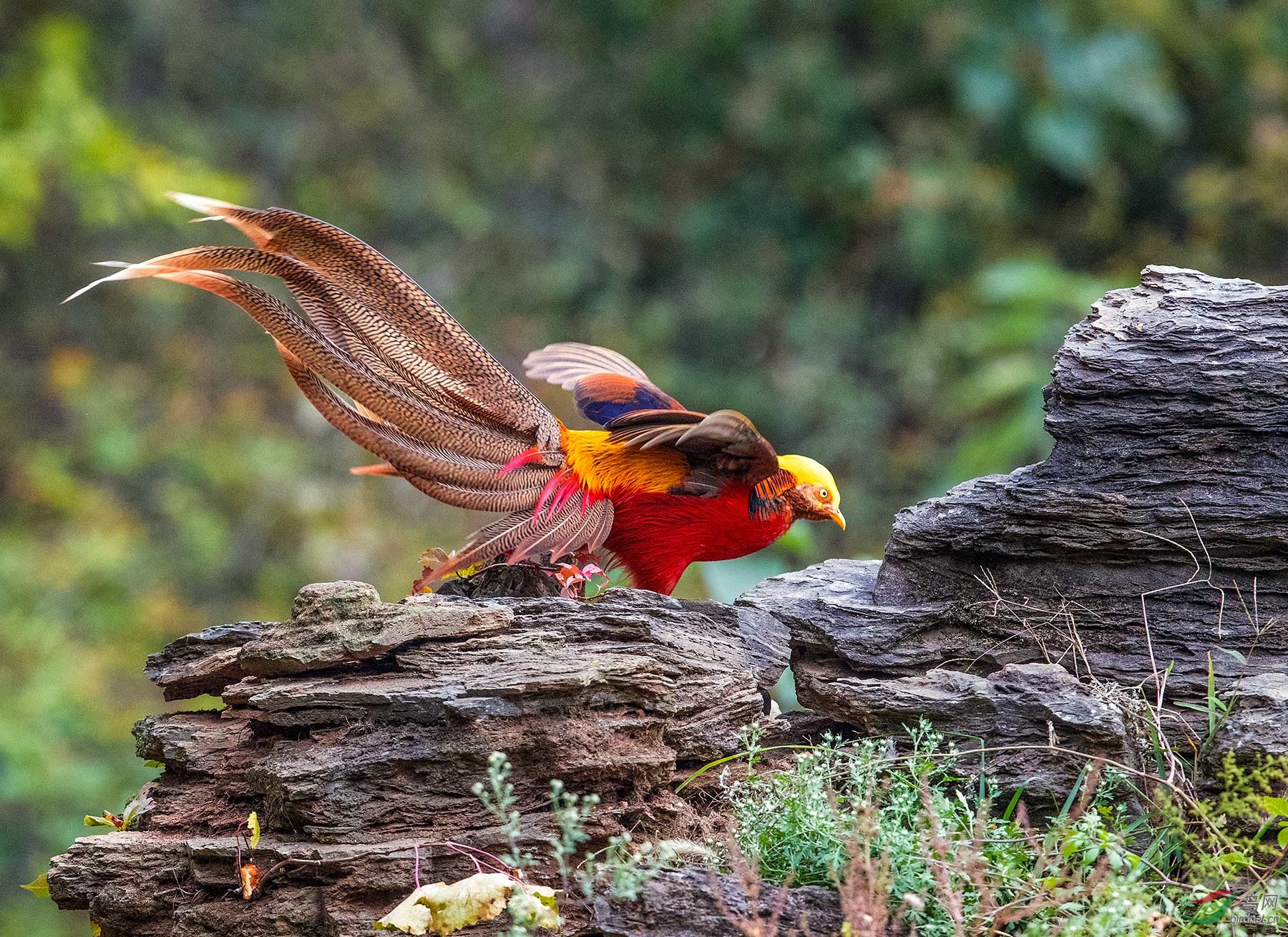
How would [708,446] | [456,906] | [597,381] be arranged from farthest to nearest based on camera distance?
[597,381] → [708,446] → [456,906]

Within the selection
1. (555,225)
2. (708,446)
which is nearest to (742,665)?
(708,446)

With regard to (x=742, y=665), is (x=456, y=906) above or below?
below

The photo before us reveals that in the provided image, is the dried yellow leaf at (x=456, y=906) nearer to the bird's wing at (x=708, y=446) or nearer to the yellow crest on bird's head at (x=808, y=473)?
the bird's wing at (x=708, y=446)

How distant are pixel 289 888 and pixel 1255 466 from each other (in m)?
2.72

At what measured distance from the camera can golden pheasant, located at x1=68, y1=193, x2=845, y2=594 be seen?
3637mm

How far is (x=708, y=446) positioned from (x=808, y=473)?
1.43 ft

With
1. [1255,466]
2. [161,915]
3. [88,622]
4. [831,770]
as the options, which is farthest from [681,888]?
[88,622]

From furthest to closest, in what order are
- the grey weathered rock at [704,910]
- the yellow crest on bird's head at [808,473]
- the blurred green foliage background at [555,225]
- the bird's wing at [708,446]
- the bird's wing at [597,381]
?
the blurred green foliage background at [555,225] → the bird's wing at [597,381] → the yellow crest on bird's head at [808,473] → the bird's wing at [708,446] → the grey weathered rock at [704,910]

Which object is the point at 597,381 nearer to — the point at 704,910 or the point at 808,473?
the point at 808,473

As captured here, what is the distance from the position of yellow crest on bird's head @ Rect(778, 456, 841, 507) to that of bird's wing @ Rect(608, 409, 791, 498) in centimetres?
6

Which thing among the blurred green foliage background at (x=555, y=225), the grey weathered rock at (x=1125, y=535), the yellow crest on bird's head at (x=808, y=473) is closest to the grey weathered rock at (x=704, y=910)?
the grey weathered rock at (x=1125, y=535)

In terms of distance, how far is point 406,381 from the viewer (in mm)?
3775

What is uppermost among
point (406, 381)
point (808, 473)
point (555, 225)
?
point (555, 225)

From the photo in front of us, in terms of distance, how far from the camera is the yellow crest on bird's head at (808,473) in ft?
13.0
